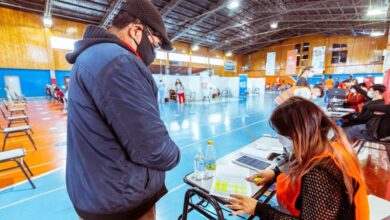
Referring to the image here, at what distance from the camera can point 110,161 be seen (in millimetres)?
736

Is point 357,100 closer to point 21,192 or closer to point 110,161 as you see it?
point 110,161

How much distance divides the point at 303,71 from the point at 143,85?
408cm

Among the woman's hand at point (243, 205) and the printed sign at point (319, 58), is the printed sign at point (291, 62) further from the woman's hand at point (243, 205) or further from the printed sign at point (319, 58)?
the woman's hand at point (243, 205)

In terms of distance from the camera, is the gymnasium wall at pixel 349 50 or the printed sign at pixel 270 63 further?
the printed sign at pixel 270 63

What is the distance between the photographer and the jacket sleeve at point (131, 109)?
2.16 ft

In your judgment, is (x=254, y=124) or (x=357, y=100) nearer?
(x=357, y=100)

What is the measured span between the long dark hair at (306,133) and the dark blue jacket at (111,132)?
55cm

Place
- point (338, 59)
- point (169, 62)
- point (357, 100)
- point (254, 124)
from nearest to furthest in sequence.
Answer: point (357, 100)
point (254, 124)
point (169, 62)
point (338, 59)

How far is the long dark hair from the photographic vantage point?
0.83 metres

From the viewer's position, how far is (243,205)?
1.00 m

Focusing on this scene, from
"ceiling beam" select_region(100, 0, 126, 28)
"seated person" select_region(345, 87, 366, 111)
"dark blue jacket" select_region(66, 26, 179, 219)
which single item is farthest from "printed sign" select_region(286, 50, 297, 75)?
"dark blue jacket" select_region(66, 26, 179, 219)

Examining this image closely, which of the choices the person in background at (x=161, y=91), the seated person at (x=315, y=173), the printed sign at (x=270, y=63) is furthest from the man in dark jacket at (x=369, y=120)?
the printed sign at (x=270, y=63)

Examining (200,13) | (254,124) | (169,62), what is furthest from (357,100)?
(169,62)

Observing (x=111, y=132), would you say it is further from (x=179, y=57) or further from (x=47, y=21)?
(x=179, y=57)
